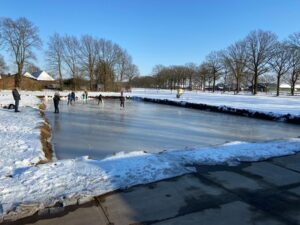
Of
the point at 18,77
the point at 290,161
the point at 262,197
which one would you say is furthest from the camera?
the point at 18,77

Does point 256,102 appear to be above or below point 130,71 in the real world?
below

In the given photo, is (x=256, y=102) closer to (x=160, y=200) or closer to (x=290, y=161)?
(x=290, y=161)

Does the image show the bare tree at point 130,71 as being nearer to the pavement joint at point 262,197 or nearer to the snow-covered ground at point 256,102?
the snow-covered ground at point 256,102

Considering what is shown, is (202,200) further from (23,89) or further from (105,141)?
(23,89)

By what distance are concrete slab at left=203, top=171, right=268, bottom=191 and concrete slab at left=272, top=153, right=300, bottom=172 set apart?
1459 mm

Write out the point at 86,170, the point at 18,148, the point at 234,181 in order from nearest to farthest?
the point at 234,181 → the point at 86,170 → the point at 18,148

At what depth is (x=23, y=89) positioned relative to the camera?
186 ft

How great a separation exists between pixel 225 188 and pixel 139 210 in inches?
65.3

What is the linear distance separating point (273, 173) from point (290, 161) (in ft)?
4.24

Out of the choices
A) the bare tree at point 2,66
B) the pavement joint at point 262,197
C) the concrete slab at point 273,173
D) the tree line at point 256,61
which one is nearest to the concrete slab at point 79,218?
the pavement joint at point 262,197

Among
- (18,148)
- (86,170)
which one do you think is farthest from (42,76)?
(86,170)

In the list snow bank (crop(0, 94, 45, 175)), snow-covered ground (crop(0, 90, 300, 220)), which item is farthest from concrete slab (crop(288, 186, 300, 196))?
snow bank (crop(0, 94, 45, 175))

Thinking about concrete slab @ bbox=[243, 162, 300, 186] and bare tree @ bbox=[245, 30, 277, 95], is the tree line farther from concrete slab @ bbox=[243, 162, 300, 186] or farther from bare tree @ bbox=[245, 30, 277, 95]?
concrete slab @ bbox=[243, 162, 300, 186]

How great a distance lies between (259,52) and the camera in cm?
5628
